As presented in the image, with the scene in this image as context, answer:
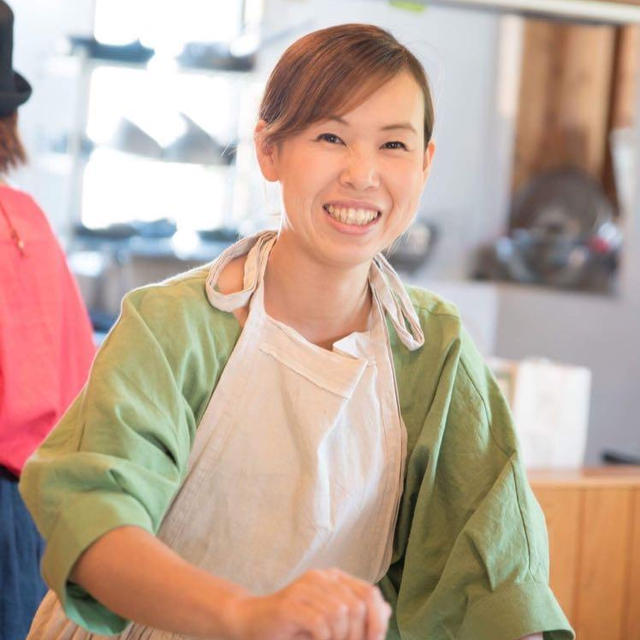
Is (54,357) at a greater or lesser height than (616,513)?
Result: greater

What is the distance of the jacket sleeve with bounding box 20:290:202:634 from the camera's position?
0.93 metres

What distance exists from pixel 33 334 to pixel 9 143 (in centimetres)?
29

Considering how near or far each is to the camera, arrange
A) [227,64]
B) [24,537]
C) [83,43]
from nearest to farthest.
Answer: [24,537], [83,43], [227,64]

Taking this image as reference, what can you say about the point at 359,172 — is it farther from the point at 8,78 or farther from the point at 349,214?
the point at 8,78

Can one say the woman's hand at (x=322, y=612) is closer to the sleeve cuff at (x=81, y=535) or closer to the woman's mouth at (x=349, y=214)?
the sleeve cuff at (x=81, y=535)

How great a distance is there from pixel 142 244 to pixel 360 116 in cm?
360

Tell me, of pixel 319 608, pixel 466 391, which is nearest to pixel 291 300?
pixel 466 391

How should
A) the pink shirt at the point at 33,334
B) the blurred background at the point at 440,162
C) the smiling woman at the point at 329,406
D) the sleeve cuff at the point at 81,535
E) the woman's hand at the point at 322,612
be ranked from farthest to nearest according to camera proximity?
the blurred background at the point at 440,162, the pink shirt at the point at 33,334, the smiling woman at the point at 329,406, the sleeve cuff at the point at 81,535, the woman's hand at the point at 322,612

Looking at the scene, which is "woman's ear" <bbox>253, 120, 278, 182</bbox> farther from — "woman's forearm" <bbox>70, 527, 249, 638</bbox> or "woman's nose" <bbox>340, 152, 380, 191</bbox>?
"woman's forearm" <bbox>70, 527, 249, 638</bbox>

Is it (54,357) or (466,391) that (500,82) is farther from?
(466,391)

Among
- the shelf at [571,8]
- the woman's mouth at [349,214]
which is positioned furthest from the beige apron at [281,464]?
the shelf at [571,8]

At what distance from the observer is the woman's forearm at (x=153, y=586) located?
852mm

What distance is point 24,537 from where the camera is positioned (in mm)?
1678

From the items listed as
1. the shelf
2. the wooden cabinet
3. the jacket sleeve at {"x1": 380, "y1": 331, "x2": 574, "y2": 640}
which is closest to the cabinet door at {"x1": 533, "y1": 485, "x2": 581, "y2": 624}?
the wooden cabinet
